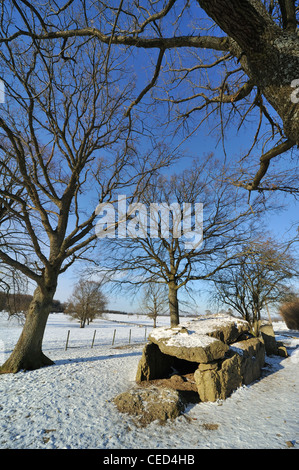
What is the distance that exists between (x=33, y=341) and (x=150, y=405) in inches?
165

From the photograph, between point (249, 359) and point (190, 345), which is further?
point (249, 359)

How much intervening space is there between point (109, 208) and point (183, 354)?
5776 mm

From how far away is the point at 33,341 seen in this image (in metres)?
6.23

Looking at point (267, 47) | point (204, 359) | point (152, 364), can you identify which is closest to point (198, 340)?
point (204, 359)

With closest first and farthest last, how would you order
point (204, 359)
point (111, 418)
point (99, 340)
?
point (111, 418)
point (204, 359)
point (99, 340)

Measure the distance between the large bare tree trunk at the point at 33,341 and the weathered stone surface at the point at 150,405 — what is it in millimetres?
3324

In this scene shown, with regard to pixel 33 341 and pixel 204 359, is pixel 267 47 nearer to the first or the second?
pixel 204 359

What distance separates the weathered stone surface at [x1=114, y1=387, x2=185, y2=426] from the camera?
12.4 feet

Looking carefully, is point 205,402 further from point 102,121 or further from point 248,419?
point 102,121

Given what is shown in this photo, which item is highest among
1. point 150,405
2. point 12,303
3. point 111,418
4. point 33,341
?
point 12,303

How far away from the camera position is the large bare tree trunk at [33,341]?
5887 mm

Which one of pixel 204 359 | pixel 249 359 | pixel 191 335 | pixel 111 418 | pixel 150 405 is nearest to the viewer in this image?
pixel 111 418

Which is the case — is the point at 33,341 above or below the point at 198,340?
below

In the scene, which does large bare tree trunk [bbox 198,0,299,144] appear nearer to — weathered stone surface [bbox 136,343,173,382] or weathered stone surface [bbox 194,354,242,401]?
weathered stone surface [bbox 194,354,242,401]
